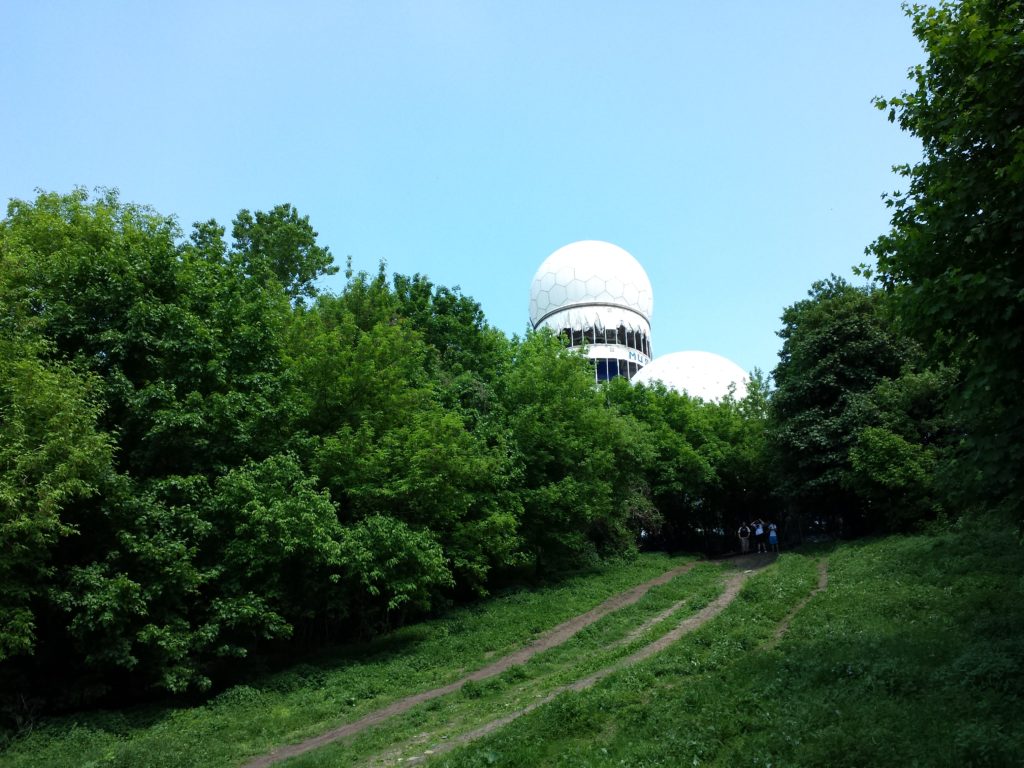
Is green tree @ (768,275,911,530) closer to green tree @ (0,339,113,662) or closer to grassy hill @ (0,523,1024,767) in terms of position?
grassy hill @ (0,523,1024,767)

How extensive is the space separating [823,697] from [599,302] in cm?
4810

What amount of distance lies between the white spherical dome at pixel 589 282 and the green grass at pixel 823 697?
4251 cm

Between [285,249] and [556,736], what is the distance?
85.9 ft

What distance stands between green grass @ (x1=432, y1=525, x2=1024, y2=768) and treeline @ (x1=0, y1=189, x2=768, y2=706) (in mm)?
7649

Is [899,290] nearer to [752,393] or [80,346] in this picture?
[80,346]

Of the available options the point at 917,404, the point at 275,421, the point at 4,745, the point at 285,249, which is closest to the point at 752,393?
the point at 917,404

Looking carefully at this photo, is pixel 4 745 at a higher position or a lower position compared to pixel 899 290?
lower

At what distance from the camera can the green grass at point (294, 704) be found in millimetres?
12268

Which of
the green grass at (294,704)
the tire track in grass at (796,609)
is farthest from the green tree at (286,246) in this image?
the tire track in grass at (796,609)

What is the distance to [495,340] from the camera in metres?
30.5

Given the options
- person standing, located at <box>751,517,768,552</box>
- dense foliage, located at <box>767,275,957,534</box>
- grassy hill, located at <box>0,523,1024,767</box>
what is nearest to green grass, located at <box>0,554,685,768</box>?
grassy hill, located at <box>0,523,1024,767</box>

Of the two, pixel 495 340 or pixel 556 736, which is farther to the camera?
pixel 495 340

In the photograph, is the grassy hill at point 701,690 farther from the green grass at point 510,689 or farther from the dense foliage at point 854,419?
the dense foliage at point 854,419

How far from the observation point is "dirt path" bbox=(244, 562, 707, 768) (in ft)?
40.1
